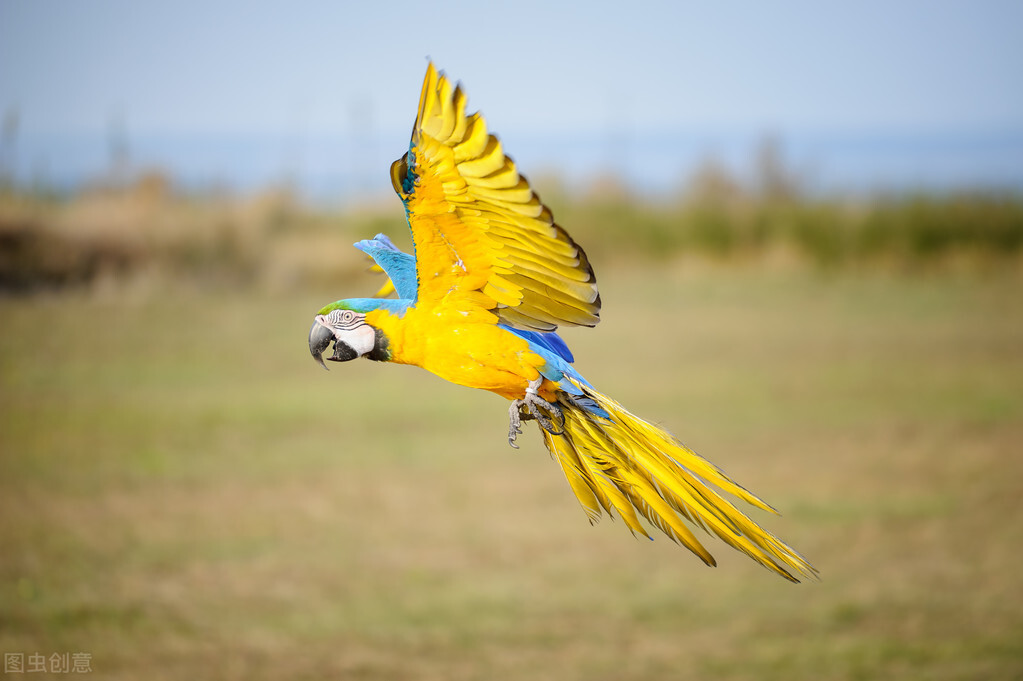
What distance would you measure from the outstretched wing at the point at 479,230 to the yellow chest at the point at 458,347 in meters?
0.05

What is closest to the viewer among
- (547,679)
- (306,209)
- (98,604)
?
(547,679)

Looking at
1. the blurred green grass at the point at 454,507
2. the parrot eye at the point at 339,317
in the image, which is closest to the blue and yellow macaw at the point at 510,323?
the parrot eye at the point at 339,317

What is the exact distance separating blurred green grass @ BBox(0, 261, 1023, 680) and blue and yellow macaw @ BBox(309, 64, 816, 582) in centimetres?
574

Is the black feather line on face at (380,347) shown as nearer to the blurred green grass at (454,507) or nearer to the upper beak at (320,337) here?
the upper beak at (320,337)

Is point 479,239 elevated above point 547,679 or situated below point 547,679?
above

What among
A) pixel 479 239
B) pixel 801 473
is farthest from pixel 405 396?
Answer: pixel 479 239

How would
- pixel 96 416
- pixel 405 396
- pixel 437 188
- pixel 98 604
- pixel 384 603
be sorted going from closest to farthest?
pixel 437 188 → pixel 98 604 → pixel 384 603 → pixel 96 416 → pixel 405 396

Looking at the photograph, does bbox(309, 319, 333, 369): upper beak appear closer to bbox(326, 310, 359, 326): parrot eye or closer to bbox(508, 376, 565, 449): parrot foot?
bbox(326, 310, 359, 326): parrot eye

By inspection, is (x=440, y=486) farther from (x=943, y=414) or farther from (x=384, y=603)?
(x=943, y=414)

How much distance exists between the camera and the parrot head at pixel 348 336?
178cm

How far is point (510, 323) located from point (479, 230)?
211 mm

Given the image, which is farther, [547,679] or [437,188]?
[547,679]

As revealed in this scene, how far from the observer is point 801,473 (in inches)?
438

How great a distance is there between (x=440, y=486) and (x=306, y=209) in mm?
6440
